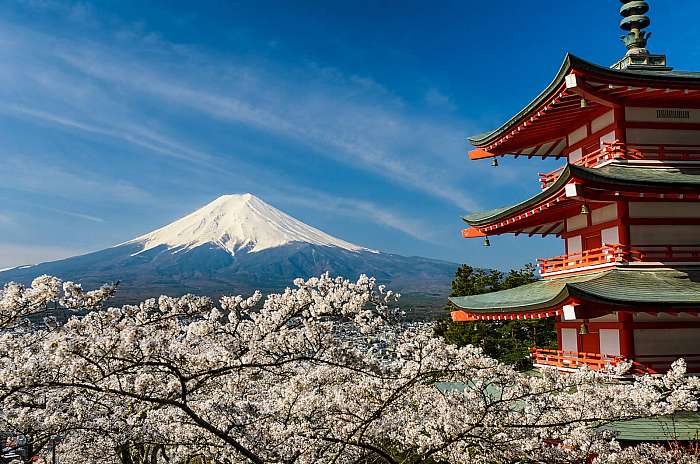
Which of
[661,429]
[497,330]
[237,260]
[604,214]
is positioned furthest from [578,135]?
[237,260]

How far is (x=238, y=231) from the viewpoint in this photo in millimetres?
183625

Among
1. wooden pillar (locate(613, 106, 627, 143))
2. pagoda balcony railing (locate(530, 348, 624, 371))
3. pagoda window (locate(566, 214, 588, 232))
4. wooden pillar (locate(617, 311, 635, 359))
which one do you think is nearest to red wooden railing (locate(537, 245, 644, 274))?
pagoda window (locate(566, 214, 588, 232))

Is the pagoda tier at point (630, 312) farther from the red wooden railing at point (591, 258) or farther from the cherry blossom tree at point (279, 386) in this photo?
the cherry blossom tree at point (279, 386)

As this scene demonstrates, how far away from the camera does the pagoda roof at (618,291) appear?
9.41 metres

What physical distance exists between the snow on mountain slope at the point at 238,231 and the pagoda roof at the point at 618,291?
524ft

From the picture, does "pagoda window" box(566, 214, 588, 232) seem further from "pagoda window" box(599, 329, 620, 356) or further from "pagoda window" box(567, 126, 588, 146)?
"pagoda window" box(599, 329, 620, 356)

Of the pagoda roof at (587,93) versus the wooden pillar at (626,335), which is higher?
the pagoda roof at (587,93)

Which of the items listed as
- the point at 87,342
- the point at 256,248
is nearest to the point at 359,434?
the point at 87,342

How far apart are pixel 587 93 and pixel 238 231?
17789 centimetres

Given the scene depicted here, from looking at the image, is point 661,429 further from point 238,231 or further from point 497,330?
point 238,231

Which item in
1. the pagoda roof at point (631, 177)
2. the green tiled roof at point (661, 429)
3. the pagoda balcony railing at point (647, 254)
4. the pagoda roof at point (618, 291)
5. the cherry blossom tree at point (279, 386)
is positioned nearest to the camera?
the cherry blossom tree at point (279, 386)

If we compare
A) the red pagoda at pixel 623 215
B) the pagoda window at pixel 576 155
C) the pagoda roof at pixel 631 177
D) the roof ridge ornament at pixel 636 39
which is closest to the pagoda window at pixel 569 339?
the red pagoda at pixel 623 215

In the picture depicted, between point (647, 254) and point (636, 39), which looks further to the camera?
point (636, 39)

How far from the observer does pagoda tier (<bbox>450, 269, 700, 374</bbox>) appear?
31.1 feet
